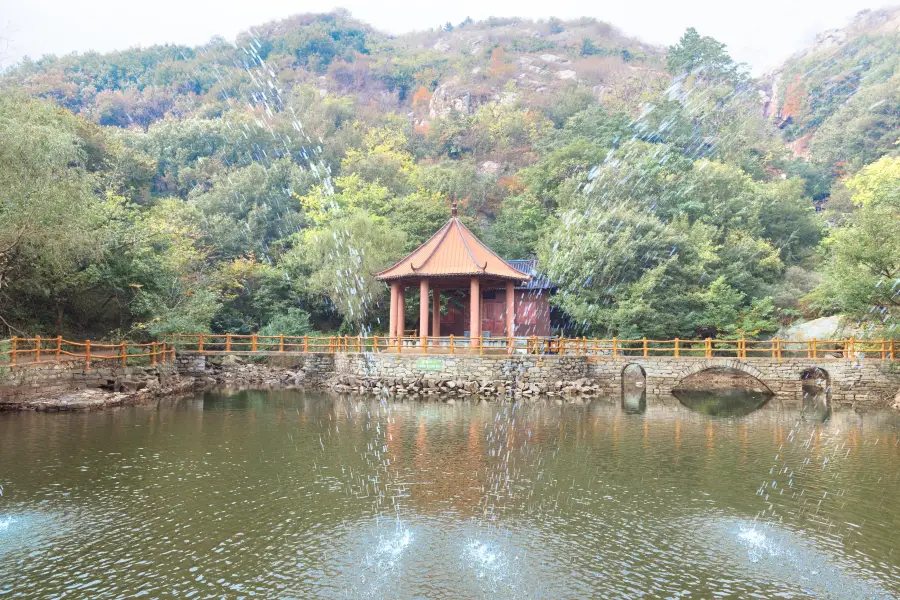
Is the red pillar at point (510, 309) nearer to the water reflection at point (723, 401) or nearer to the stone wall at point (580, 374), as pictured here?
the stone wall at point (580, 374)

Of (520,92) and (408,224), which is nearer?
(408,224)

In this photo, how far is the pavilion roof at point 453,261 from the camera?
21.7 metres

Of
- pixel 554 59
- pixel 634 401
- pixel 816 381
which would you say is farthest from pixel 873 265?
pixel 554 59

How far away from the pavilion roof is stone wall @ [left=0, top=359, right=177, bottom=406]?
319 inches

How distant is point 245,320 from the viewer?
95.4ft

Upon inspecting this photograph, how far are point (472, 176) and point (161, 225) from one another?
19.5 meters

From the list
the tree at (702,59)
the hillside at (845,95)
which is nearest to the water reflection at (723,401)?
the hillside at (845,95)

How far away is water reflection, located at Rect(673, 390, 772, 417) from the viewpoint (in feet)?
57.8

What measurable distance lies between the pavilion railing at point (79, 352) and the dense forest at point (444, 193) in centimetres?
81

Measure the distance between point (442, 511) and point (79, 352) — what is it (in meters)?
15.2

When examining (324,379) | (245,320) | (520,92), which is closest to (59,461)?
(324,379)

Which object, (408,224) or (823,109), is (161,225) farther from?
(823,109)

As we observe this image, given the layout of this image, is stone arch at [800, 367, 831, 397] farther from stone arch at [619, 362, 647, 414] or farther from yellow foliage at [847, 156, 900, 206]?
yellow foliage at [847, 156, 900, 206]

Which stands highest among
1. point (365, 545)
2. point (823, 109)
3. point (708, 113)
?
point (823, 109)
